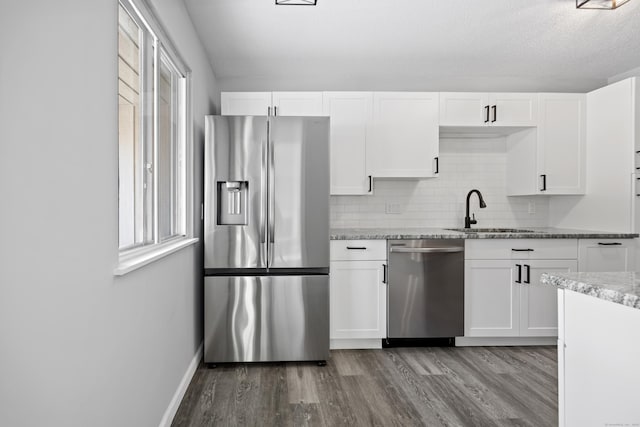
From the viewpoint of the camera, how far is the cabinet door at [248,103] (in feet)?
11.6

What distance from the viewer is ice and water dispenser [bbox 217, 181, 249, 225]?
2.98 metres

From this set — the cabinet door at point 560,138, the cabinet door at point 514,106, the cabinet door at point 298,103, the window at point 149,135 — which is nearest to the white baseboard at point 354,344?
the window at point 149,135

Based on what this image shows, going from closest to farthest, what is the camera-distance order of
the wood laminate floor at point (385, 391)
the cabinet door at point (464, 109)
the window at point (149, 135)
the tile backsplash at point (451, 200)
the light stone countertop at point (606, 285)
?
the light stone countertop at point (606, 285) < the window at point (149, 135) < the wood laminate floor at point (385, 391) < the cabinet door at point (464, 109) < the tile backsplash at point (451, 200)

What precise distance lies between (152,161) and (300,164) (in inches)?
45.2

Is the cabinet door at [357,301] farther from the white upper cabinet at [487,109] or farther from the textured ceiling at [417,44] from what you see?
the textured ceiling at [417,44]

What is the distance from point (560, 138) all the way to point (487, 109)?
29.1 inches

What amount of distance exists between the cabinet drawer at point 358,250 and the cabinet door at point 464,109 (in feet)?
4.26

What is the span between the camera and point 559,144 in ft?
12.3

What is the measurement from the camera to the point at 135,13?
1.79m

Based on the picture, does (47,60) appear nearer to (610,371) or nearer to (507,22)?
(610,371)

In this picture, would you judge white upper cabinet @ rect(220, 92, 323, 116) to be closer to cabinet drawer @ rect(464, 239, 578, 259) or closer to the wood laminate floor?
cabinet drawer @ rect(464, 239, 578, 259)

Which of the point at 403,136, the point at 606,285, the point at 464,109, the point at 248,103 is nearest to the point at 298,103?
the point at 248,103

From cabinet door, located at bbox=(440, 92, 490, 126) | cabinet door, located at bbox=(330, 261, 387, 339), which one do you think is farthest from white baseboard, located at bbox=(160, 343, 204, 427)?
cabinet door, located at bbox=(440, 92, 490, 126)

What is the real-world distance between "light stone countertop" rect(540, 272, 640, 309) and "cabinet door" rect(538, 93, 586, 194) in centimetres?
266
